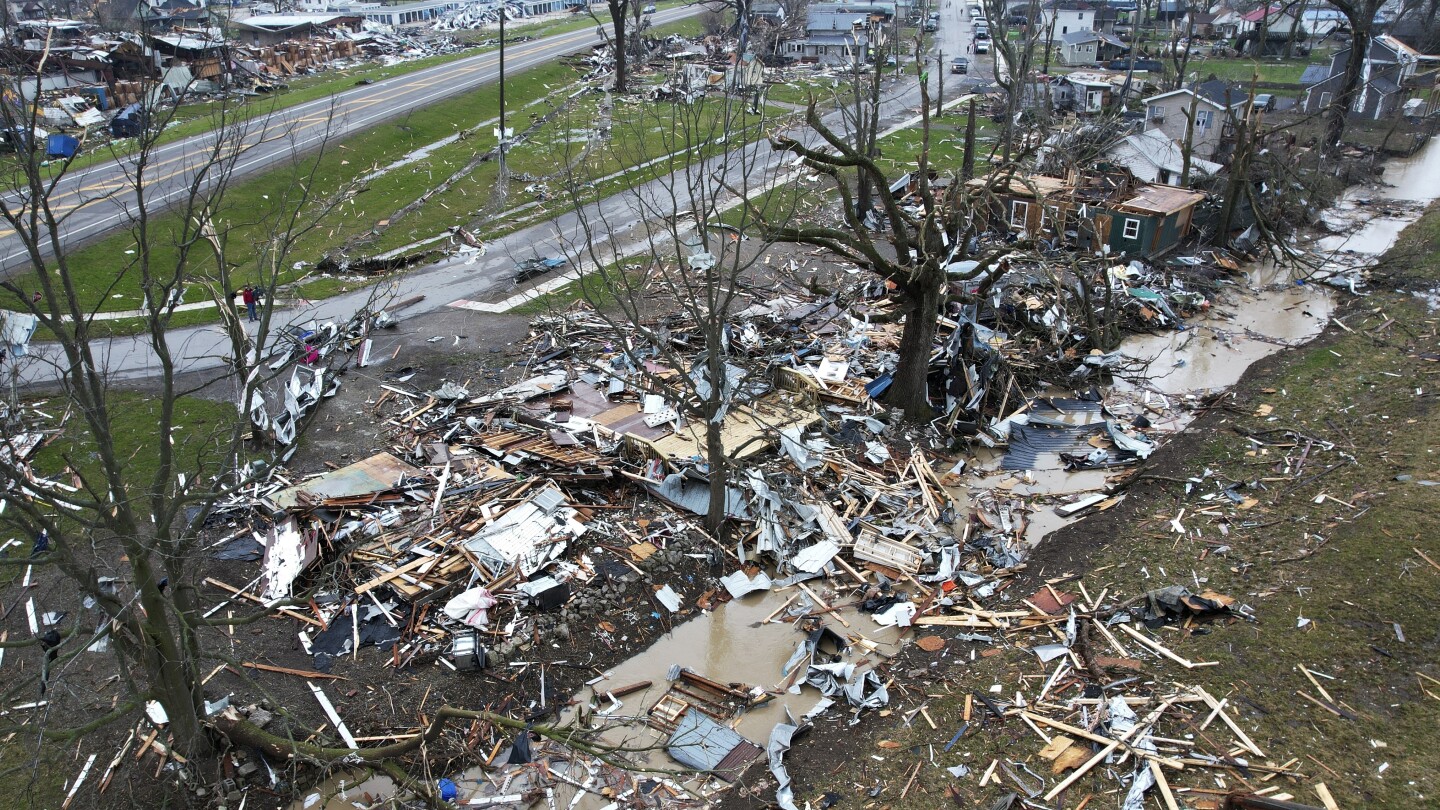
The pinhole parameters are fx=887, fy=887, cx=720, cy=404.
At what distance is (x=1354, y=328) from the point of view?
23281 mm

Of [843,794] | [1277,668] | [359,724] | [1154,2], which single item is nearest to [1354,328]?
[1277,668]

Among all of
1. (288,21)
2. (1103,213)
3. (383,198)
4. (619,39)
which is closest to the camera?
(1103,213)

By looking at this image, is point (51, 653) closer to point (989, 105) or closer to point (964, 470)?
point (964, 470)

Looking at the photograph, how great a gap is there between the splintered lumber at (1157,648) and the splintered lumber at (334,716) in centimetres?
1065

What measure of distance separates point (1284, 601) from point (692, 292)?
34.5ft

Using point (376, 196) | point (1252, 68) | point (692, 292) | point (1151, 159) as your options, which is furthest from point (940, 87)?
point (1252, 68)

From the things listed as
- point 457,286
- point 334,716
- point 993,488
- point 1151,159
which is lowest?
point 993,488

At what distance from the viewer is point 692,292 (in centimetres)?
1634

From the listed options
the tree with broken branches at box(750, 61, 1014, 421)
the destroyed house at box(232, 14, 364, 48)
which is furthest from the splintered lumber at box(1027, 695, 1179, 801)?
the destroyed house at box(232, 14, 364, 48)

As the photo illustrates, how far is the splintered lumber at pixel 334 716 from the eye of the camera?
11.6m

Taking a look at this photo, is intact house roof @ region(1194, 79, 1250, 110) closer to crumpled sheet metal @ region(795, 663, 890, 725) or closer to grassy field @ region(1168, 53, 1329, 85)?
grassy field @ region(1168, 53, 1329, 85)

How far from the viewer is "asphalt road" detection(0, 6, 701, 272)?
24864mm

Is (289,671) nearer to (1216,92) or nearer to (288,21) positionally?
(1216,92)

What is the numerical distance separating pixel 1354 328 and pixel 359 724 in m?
25.1
